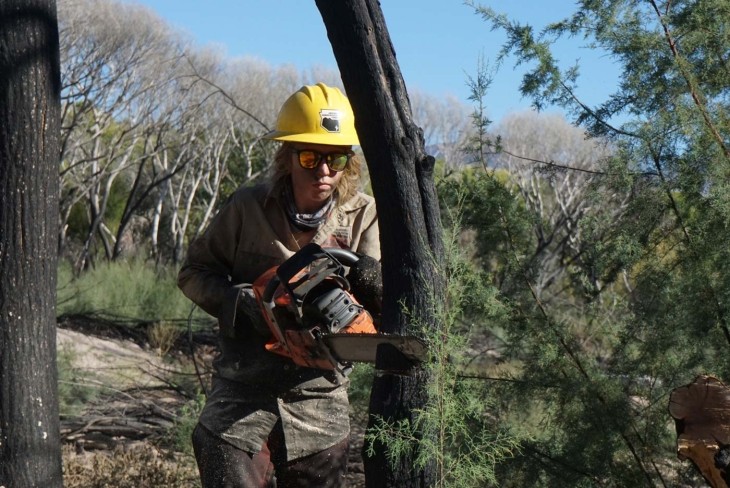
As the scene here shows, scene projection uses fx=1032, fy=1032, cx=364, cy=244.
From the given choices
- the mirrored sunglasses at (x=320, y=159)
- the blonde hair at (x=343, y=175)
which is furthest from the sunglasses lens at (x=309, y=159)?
the blonde hair at (x=343, y=175)

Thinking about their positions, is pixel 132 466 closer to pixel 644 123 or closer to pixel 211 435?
pixel 211 435

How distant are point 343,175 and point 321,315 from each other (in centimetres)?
82

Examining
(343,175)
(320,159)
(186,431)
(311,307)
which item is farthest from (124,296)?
(311,307)

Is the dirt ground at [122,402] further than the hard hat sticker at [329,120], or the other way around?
the dirt ground at [122,402]

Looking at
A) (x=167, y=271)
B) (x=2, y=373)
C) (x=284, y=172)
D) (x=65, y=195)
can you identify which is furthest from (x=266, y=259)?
(x=65, y=195)

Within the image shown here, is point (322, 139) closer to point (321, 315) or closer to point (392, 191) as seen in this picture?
point (392, 191)

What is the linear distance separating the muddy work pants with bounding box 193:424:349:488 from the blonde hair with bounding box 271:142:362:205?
0.93 metres

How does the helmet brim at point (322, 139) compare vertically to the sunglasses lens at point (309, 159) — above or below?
above

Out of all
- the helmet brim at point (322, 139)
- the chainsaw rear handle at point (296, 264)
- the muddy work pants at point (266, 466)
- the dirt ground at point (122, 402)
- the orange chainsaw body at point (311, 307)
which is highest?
the helmet brim at point (322, 139)

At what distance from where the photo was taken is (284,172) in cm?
402

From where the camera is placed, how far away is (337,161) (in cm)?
390

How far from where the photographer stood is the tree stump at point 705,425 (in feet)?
12.3

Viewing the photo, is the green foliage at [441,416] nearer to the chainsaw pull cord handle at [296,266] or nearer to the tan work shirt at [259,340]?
the chainsaw pull cord handle at [296,266]

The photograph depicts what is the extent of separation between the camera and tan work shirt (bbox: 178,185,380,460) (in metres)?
3.84
